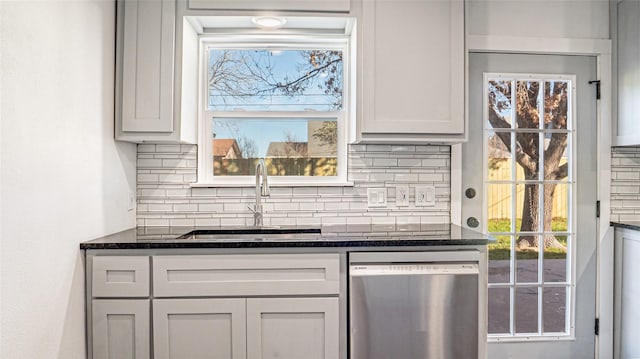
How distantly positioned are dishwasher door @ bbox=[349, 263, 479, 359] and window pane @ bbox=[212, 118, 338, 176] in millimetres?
870

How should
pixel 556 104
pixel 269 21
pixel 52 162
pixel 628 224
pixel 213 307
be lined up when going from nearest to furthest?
pixel 52 162 → pixel 213 307 → pixel 269 21 → pixel 628 224 → pixel 556 104

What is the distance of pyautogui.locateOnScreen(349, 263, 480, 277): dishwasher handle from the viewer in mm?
1871

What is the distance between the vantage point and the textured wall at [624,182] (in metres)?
2.54

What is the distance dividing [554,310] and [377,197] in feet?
4.31

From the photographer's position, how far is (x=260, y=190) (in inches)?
93.6

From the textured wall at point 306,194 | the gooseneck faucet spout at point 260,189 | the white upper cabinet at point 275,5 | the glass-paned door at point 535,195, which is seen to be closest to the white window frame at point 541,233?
the glass-paned door at point 535,195

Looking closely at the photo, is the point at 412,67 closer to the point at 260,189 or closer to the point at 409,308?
the point at 260,189

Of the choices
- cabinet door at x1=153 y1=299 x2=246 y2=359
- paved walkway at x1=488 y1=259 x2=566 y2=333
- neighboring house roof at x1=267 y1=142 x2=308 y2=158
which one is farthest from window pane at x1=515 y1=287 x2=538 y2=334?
cabinet door at x1=153 y1=299 x2=246 y2=359

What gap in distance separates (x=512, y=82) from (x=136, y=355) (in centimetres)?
254

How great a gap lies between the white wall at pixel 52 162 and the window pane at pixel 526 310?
239 centimetres

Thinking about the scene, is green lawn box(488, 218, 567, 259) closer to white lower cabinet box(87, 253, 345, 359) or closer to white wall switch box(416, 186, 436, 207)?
white wall switch box(416, 186, 436, 207)

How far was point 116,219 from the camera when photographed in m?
2.17

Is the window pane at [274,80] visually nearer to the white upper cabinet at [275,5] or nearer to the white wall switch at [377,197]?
the white upper cabinet at [275,5]

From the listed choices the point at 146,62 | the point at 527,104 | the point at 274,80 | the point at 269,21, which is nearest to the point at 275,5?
the point at 269,21
